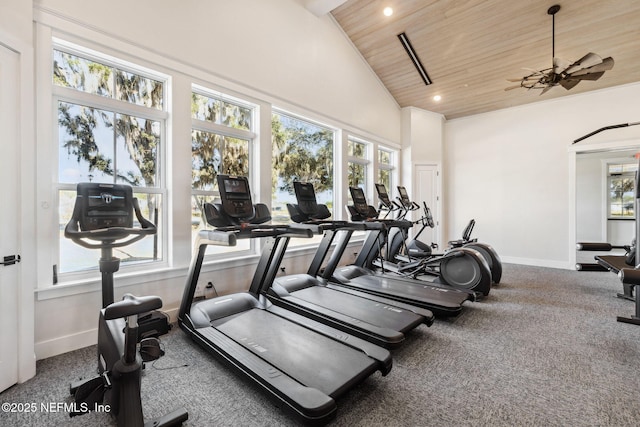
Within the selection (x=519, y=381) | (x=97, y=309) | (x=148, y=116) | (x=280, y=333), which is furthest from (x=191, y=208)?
(x=519, y=381)

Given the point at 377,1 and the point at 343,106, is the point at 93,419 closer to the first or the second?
the point at 343,106

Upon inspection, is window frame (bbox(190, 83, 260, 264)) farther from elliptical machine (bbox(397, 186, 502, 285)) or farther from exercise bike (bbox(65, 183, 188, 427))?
elliptical machine (bbox(397, 186, 502, 285))

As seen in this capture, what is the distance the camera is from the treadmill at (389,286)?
3418 mm

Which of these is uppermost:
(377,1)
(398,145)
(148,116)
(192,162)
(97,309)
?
(377,1)

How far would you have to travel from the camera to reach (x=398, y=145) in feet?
Answer: 24.9

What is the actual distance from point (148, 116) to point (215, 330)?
2.44 meters

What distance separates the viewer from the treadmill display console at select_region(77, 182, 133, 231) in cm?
225

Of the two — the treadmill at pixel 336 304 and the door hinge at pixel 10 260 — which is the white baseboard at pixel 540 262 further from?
the door hinge at pixel 10 260

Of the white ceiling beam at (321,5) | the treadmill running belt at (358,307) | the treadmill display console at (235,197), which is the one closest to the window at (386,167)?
the white ceiling beam at (321,5)

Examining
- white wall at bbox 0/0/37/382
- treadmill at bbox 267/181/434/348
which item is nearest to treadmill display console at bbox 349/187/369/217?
treadmill at bbox 267/181/434/348

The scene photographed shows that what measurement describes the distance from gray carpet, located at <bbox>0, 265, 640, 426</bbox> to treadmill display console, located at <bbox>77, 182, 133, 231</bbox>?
1.19m

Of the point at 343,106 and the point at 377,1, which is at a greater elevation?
the point at 377,1

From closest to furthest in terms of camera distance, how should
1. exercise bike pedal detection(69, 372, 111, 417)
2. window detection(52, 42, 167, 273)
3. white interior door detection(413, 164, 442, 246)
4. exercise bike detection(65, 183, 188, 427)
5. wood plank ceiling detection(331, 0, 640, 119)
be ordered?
exercise bike detection(65, 183, 188, 427)
exercise bike pedal detection(69, 372, 111, 417)
window detection(52, 42, 167, 273)
wood plank ceiling detection(331, 0, 640, 119)
white interior door detection(413, 164, 442, 246)

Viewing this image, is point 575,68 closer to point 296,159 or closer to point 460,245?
point 460,245
